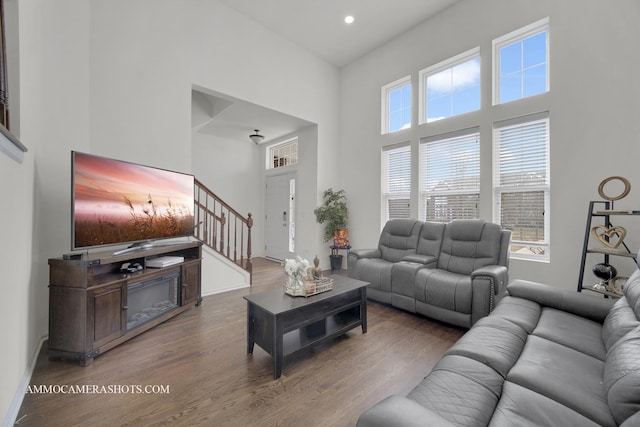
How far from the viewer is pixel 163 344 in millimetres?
2393

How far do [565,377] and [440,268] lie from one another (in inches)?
86.6

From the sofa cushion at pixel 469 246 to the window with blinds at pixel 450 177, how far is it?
823 mm

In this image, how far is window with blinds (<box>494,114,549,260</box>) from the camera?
10.9 feet

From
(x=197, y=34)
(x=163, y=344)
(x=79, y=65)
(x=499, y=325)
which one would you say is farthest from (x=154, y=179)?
(x=499, y=325)

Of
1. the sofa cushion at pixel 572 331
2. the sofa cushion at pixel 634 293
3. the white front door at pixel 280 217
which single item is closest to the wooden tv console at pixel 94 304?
the sofa cushion at pixel 572 331

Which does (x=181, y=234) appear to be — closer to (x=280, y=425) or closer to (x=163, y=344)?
(x=163, y=344)

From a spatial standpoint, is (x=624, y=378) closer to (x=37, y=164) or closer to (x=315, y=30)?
(x=37, y=164)

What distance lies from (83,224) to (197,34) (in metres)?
2.94

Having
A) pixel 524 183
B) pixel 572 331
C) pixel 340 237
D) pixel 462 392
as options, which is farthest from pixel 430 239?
pixel 462 392

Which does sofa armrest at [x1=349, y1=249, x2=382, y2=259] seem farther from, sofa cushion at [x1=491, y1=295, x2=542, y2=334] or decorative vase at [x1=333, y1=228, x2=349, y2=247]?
sofa cushion at [x1=491, y1=295, x2=542, y2=334]

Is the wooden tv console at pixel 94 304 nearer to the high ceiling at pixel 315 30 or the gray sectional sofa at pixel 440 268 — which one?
the gray sectional sofa at pixel 440 268

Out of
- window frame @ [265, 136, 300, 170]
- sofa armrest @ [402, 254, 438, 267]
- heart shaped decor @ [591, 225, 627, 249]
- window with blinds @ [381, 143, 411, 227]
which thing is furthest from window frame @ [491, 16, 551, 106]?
window frame @ [265, 136, 300, 170]

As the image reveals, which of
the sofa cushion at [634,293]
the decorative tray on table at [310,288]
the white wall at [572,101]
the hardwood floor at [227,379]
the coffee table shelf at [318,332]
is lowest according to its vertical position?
the hardwood floor at [227,379]

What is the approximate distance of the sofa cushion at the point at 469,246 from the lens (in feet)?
9.73
